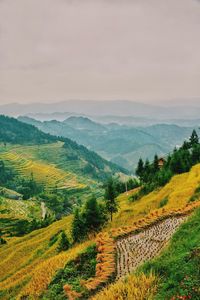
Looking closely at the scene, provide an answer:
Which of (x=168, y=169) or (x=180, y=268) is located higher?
(x=168, y=169)

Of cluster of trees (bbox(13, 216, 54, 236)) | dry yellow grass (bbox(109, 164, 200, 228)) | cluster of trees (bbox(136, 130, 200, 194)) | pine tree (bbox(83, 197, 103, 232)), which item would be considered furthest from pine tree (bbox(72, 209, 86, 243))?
cluster of trees (bbox(13, 216, 54, 236))

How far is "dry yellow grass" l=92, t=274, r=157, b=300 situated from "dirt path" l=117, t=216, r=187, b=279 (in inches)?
187

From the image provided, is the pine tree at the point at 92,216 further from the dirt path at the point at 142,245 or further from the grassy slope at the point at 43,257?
the dirt path at the point at 142,245

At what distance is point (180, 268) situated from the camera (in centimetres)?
1820

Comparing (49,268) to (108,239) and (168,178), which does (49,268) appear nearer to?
(108,239)

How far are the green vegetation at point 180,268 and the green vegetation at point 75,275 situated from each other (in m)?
5.15

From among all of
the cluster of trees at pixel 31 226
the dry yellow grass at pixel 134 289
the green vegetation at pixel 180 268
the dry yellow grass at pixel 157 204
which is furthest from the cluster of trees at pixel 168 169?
the dry yellow grass at pixel 134 289

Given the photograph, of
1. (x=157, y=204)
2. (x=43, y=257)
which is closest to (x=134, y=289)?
(x=43, y=257)

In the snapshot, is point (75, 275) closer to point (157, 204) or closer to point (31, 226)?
point (157, 204)

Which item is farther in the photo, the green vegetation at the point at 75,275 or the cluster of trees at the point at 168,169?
the cluster of trees at the point at 168,169

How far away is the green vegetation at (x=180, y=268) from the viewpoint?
16.2m

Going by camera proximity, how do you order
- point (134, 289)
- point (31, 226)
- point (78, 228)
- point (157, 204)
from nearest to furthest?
point (134, 289), point (78, 228), point (157, 204), point (31, 226)

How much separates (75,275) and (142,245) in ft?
20.0

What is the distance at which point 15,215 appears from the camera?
18125cm
